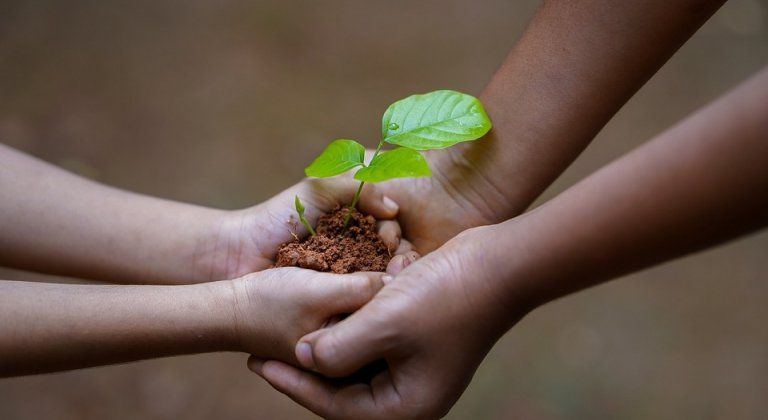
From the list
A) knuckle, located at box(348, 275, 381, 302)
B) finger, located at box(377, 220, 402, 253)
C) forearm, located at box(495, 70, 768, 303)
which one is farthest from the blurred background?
forearm, located at box(495, 70, 768, 303)

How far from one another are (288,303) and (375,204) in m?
0.24

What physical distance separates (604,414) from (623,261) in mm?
1163

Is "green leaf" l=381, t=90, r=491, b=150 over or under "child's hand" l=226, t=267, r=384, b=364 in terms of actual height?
over

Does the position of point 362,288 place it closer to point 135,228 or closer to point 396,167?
point 396,167

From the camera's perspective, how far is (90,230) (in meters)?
1.13

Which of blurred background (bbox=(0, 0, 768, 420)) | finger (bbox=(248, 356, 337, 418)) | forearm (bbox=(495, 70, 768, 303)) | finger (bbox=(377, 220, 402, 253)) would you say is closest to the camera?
forearm (bbox=(495, 70, 768, 303))

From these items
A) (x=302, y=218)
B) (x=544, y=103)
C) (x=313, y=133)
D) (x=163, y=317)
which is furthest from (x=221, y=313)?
(x=313, y=133)

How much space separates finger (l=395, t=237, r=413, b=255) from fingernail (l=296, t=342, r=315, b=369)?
0.90 feet

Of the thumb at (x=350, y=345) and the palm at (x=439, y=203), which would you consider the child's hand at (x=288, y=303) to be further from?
the palm at (x=439, y=203)

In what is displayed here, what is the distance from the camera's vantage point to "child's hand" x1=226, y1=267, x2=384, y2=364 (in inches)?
36.0

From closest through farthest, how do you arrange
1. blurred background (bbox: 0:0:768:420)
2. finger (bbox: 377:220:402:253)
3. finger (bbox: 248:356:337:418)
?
finger (bbox: 248:356:337:418) → finger (bbox: 377:220:402:253) → blurred background (bbox: 0:0:768:420)

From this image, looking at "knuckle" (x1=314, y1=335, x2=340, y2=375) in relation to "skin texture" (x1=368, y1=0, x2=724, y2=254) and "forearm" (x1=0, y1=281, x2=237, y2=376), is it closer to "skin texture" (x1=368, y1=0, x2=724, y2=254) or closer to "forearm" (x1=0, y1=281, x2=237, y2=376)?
"forearm" (x1=0, y1=281, x2=237, y2=376)

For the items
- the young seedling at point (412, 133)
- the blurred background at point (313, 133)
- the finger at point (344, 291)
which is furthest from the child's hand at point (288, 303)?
the blurred background at point (313, 133)

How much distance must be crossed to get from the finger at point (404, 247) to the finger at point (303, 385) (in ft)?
0.83
